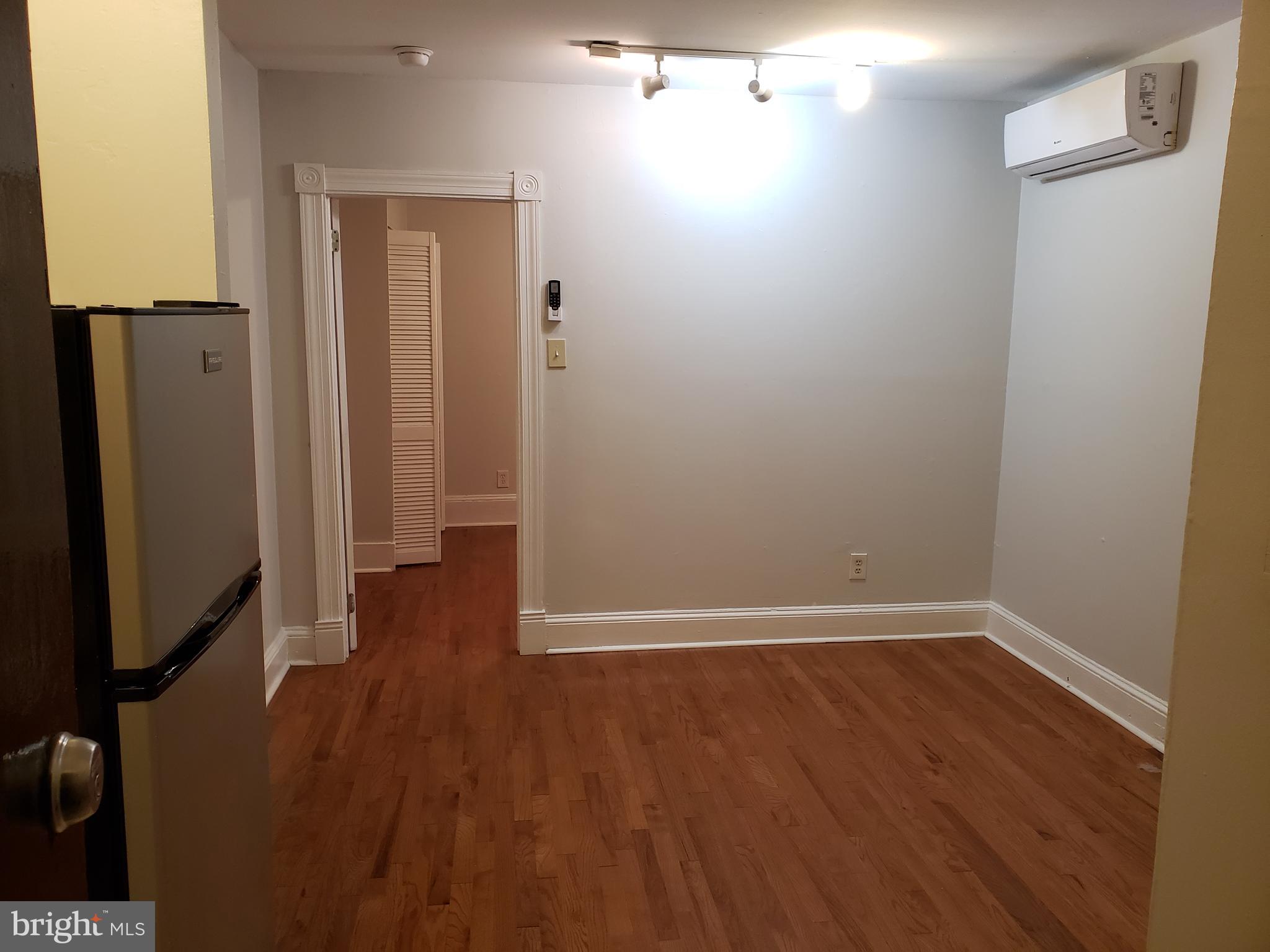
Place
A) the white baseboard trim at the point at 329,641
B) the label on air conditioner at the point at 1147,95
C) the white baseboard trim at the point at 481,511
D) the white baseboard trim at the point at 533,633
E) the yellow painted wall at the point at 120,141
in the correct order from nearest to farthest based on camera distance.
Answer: the yellow painted wall at the point at 120,141 < the label on air conditioner at the point at 1147,95 < the white baseboard trim at the point at 329,641 < the white baseboard trim at the point at 533,633 < the white baseboard trim at the point at 481,511

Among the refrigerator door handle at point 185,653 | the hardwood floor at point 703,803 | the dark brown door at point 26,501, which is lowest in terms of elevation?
the hardwood floor at point 703,803

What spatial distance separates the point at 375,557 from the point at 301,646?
4.78ft

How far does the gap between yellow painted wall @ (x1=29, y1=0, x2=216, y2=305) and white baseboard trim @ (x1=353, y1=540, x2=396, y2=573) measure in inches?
141

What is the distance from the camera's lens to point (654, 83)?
329 cm

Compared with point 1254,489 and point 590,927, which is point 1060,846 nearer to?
point 590,927

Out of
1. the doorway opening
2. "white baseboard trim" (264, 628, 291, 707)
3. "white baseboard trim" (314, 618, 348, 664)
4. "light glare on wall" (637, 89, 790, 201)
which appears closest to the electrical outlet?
"light glare on wall" (637, 89, 790, 201)

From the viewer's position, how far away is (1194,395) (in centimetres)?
293

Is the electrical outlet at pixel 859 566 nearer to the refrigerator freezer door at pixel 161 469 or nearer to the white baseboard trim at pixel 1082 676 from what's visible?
the white baseboard trim at pixel 1082 676

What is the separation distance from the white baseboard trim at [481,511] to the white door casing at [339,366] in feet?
8.10

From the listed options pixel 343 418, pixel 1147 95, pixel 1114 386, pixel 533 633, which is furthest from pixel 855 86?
pixel 533 633

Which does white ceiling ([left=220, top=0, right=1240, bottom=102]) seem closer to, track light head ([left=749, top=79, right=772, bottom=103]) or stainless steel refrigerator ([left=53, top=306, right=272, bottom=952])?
track light head ([left=749, top=79, right=772, bottom=103])

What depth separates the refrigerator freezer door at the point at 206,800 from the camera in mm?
1281

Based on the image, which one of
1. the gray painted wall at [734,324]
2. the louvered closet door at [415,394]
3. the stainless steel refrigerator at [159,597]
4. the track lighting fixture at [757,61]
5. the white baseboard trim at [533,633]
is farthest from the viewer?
the louvered closet door at [415,394]

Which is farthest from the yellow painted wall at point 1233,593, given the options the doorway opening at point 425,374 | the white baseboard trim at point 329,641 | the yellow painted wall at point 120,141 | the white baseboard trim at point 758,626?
the doorway opening at point 425,374
